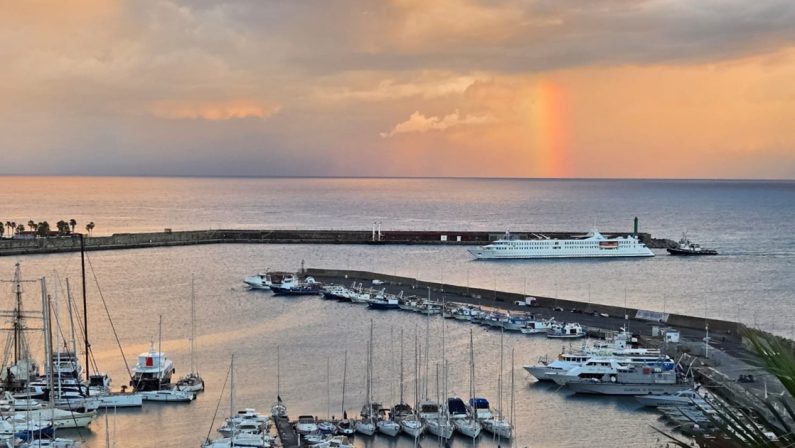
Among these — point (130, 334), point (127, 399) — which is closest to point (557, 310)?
point (130, 334)

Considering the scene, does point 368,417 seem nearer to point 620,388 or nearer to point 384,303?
point 620,388

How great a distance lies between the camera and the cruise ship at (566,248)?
259 ft

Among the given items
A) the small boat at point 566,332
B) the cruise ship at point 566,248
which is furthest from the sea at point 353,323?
the cruise ship at point 566,248

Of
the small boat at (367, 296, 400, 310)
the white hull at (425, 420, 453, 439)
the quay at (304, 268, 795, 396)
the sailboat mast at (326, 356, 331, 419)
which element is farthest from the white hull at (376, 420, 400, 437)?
the small boat at (367, 296, 400, 310)

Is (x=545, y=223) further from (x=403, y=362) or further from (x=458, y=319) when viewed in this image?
(x=403, y=362)

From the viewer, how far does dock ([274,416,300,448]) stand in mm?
24297

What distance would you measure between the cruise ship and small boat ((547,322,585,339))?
1462 inches

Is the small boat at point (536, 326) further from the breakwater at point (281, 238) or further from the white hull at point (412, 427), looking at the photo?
the breakwater at point (281, 238)

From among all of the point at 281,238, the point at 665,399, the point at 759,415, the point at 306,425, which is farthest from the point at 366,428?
the point at 281,238

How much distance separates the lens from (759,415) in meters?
2.96

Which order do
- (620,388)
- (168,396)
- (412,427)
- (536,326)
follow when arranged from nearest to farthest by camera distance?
(412,427)
(168,396)
(620,388)
(536,326)

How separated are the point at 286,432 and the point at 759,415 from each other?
76.6 feet

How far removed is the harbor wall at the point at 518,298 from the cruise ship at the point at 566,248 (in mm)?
21539

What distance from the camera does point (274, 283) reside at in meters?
55.1
